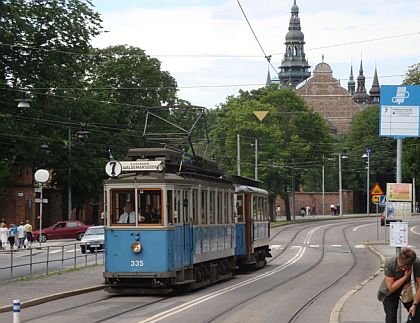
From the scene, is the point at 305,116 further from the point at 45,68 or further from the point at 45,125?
the point at 45,68

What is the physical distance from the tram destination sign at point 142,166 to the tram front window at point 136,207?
537mm

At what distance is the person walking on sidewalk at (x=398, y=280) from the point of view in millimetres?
11829

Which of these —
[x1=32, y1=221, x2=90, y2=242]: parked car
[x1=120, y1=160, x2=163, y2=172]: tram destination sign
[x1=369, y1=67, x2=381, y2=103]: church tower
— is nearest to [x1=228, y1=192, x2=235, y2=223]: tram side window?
[x1=120, y1=160, x2=163, y2=172]: tram destination sign

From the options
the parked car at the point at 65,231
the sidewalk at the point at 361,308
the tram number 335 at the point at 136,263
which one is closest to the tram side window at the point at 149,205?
the tram number 335 at the point at 136,263

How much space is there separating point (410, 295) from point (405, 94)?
18.7ft

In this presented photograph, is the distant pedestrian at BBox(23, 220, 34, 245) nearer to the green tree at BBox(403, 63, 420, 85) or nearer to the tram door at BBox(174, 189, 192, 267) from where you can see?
the green tree at BBox(403, 63, 420, 85)

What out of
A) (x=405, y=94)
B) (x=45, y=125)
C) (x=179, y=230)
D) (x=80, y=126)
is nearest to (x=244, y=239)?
(x=179, y=230)

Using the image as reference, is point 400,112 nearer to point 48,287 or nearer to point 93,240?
point 48,287

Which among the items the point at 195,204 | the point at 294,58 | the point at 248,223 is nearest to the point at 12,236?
the point at 248,223

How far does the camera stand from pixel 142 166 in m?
22.7

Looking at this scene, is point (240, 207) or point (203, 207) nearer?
point (203, 207)

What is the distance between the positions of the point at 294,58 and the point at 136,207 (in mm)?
171979

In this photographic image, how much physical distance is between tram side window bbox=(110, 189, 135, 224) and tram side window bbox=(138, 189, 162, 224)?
0.20 metres

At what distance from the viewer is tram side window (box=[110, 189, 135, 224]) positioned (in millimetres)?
22469
